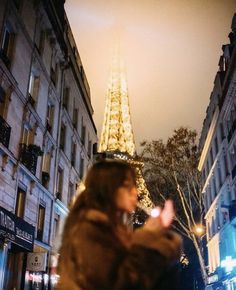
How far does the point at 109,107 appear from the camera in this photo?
63031mm

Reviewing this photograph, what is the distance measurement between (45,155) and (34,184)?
292cm

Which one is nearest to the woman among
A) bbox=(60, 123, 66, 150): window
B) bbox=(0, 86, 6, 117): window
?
bbox=(0, 86, 6, 117): window

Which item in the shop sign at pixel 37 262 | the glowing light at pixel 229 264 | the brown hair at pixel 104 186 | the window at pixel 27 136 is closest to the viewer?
the brown hair at pixel 104 186

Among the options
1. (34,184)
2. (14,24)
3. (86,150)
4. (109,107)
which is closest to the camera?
(14,24)

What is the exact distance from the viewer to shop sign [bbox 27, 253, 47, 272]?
1523cm

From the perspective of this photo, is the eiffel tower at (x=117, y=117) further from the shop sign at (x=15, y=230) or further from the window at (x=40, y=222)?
the shop sign at (x=15, y=230)

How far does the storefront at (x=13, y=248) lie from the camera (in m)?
12.5

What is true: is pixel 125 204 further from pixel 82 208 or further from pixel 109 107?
pixel 109 107

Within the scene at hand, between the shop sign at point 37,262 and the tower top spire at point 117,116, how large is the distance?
138 ft

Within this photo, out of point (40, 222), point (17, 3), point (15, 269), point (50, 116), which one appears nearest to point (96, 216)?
point (15, 269)

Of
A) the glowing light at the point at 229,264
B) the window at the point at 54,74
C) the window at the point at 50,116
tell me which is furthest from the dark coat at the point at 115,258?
the glowing light at the point at 229,264

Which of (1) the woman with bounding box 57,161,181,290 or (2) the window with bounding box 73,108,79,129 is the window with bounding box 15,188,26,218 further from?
(1) the woman with bounding box 57,161,181,290

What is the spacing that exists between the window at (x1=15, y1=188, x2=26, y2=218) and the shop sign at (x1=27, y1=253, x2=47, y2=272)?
183cm

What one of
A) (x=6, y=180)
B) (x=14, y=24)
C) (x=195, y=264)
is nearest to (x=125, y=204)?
(x=6, y=180)
